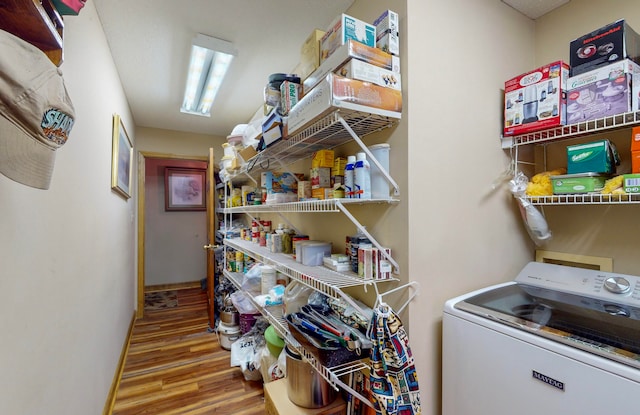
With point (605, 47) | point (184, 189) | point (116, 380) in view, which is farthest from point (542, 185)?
point (184, 189)

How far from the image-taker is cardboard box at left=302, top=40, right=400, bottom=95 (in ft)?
3.39

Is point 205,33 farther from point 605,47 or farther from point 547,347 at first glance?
point 547,347

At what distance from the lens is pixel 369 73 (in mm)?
1079

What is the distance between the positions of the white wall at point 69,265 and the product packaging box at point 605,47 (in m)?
1.99

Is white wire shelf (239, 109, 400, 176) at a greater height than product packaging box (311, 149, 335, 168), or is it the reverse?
white wire shelf (239, 109, 400, 176)

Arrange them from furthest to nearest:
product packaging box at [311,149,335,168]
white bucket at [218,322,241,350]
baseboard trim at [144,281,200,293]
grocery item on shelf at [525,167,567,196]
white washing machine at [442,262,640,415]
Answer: baseboard trim at [144,281,200,293] → white bucket at [218,322,241,350] → product packaging box at [311,149,335,168] → grocery item on shelf at [525,167,567,196] → white washing machine at [442,262,640,415]

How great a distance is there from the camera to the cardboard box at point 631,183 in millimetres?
979

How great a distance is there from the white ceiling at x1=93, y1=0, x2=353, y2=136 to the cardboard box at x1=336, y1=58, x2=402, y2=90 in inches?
27.7

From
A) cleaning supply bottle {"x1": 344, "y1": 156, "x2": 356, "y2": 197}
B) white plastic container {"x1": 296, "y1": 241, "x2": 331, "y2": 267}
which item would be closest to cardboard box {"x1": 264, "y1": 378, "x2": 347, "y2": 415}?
white plastic container {"x1": 296, "y1": 241, "x2": 331, "y2": 267}

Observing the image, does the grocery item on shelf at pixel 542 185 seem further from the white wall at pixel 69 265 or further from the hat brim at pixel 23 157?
the white wall at pixel 69 265

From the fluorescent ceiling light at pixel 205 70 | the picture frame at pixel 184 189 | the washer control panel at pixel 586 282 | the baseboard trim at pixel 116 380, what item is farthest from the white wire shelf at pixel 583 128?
the picture frame at pixel 184 189

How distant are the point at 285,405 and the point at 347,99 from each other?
1.46 metres

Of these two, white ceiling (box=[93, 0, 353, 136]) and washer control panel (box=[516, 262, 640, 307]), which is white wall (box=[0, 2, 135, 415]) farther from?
washer control panel (box=[516, 262, 640, 307])

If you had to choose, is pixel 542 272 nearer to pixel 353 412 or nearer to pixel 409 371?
pixel 409 371
